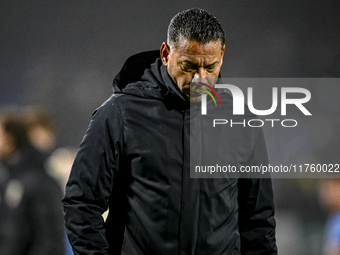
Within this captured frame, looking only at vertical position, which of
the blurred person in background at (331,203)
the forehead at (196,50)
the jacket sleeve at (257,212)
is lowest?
the blurred person in background at (331,203)

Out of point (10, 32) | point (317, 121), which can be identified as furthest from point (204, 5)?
point (10, 32)

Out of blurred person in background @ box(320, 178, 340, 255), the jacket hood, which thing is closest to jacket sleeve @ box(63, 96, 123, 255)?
the jacket hood

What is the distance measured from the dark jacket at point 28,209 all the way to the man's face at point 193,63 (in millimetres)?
1127

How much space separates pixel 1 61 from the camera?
5.98 ft

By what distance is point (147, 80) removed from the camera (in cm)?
110

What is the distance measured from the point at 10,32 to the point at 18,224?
3.37 feet

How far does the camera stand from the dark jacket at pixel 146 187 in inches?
36.7

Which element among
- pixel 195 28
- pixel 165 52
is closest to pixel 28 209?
pixel 165 52

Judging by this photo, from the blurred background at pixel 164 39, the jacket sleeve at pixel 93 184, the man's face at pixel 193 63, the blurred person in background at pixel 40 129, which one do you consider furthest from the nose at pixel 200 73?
the blurred person in background at pixel 40 129

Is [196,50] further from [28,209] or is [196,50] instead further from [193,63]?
[28,209]

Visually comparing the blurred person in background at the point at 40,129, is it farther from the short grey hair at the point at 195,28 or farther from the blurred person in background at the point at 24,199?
the short grey hair at the point at 195,28

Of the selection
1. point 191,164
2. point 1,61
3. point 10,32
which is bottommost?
point 191,164

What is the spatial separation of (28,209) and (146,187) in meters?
1.12

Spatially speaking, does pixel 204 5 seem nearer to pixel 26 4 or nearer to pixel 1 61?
pixel 26 4
